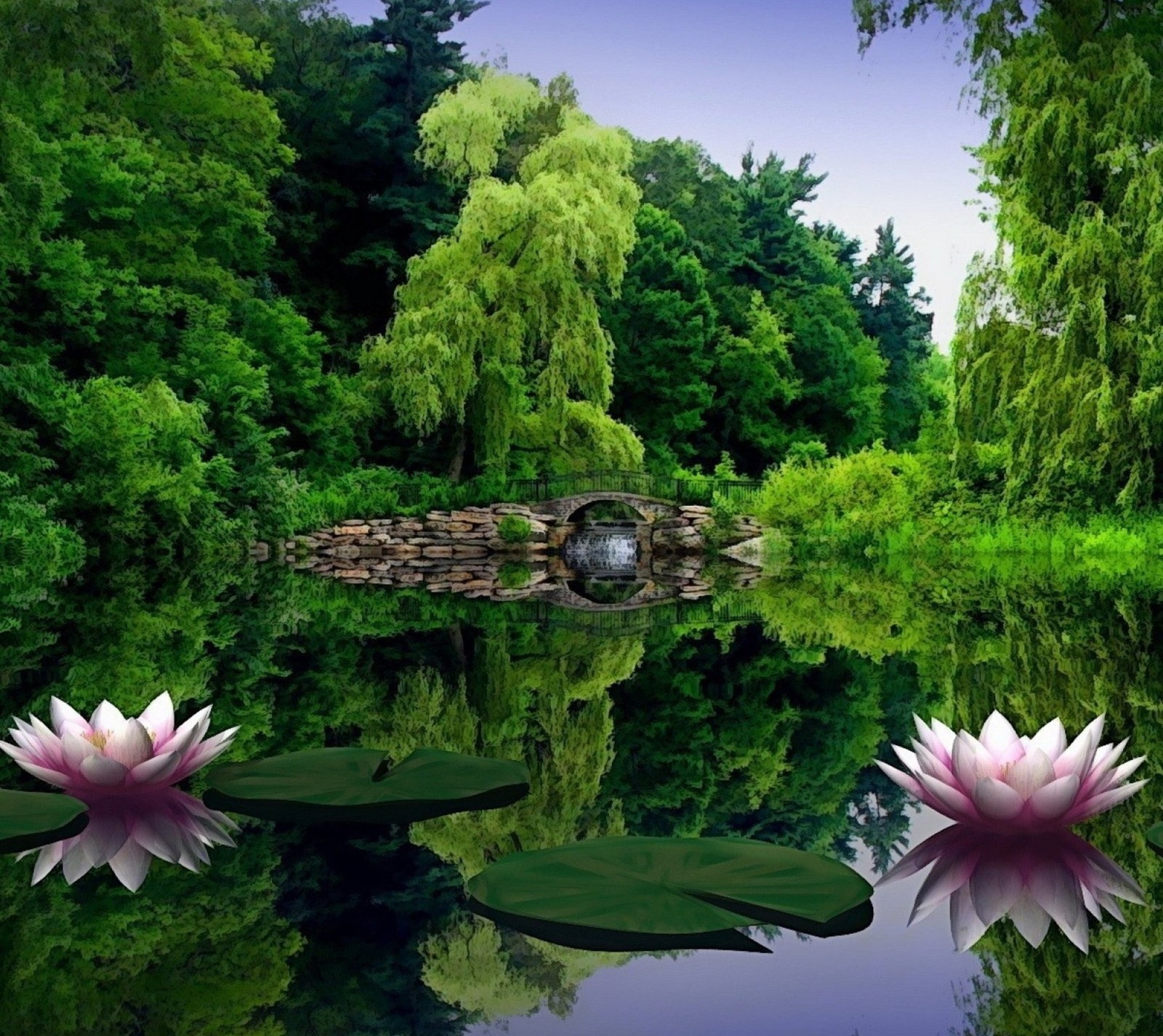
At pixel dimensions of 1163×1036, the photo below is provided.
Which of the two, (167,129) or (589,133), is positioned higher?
(589,133)

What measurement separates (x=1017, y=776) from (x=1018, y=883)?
0.24 m

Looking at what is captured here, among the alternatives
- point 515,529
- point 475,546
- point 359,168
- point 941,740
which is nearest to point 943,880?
point 941,740

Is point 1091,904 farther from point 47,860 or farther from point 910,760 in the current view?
point 47,860

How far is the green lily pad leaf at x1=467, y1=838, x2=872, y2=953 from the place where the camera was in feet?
5.65

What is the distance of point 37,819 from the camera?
222cm

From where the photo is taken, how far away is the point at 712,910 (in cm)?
174

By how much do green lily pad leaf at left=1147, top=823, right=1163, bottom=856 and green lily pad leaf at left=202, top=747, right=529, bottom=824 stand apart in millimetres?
1210

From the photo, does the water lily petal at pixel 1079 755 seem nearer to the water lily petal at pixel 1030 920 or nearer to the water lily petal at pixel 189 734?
the water lily petal at pixel 1030 920

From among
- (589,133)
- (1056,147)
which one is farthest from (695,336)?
(1056,147)

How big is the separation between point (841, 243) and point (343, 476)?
67.6ft

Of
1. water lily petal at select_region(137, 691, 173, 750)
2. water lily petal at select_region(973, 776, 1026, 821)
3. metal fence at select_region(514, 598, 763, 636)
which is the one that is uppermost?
metal fence at select_region(514, 598, 763, 636)

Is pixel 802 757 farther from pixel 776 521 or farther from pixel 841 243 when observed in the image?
pixel 841 243

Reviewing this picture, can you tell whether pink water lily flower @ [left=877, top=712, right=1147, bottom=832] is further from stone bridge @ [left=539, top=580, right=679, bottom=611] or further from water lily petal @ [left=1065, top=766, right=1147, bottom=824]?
stone bridge @ [left=539, top=580, right=679, bottom=611]

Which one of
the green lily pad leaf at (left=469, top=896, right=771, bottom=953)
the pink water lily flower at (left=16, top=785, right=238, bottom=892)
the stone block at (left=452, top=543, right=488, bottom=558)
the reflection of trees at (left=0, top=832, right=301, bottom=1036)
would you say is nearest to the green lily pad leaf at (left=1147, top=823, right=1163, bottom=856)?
the green lily pad leaf at (left=469, top=896, right=771, bottom=953)
